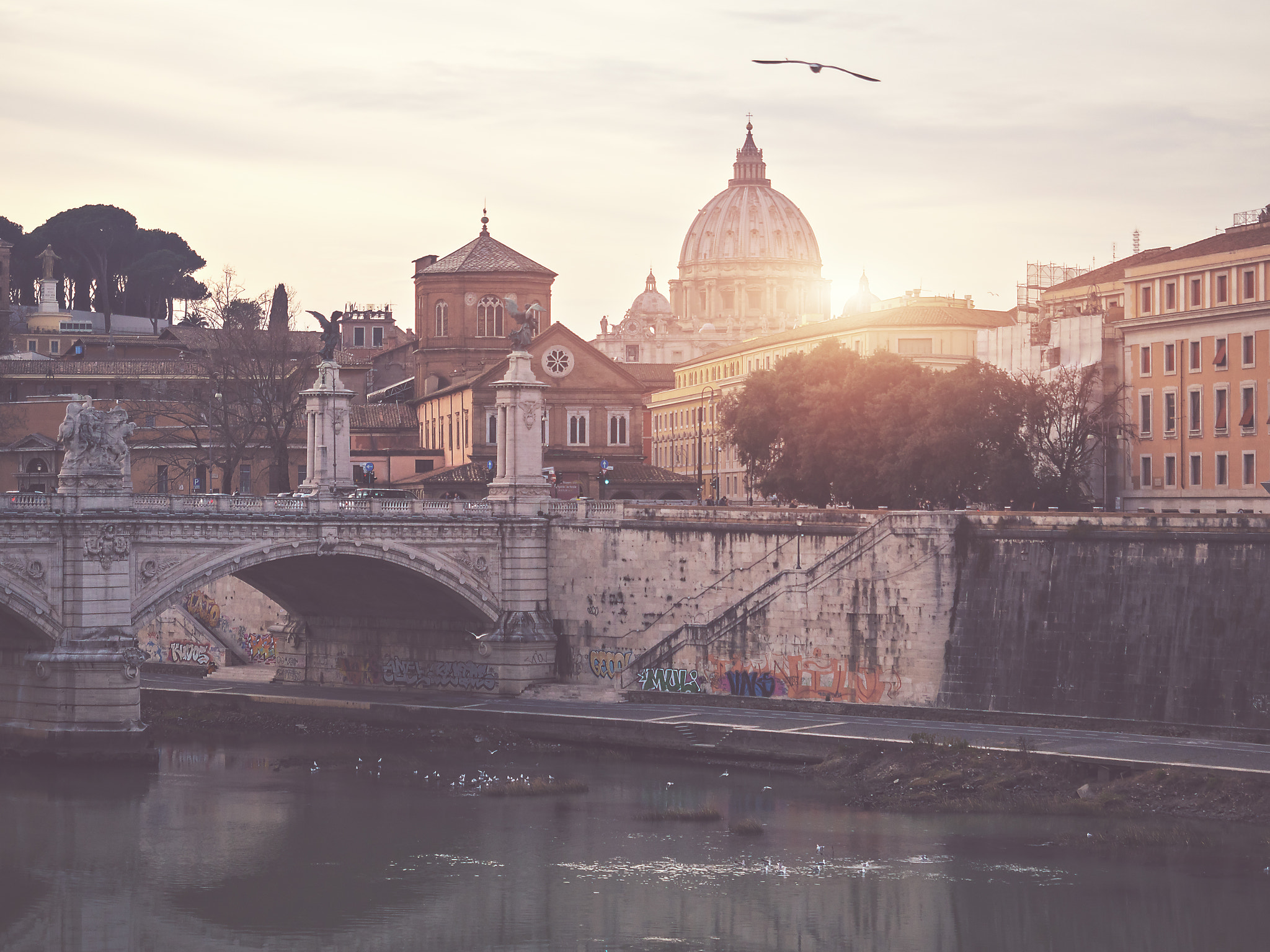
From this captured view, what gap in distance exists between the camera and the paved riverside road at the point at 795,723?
143 feet

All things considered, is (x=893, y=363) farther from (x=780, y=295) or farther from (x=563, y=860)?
(x=780, y=295)

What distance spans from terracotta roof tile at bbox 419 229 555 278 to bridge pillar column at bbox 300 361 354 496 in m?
36.5

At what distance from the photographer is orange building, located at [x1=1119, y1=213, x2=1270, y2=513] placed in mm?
63125

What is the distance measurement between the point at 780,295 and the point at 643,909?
16218cm

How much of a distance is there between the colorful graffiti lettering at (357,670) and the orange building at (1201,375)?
2697 cm

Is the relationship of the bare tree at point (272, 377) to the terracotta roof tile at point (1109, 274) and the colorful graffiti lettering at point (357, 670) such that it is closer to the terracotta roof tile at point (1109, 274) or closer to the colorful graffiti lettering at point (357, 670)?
the colorful graffiti lettering at point (357, 670)

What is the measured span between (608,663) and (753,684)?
19.5 ft

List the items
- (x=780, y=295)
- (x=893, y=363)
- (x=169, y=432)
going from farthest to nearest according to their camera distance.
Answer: (x=780, y=295)
(x=169, y=432)
(x=893, y=363)

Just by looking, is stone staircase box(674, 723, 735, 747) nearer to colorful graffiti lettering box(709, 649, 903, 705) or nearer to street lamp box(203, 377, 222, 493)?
colorful graffiti lettering box(709, 649, 903, 705)

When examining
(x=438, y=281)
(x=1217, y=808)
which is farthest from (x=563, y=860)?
(x=438, y=281)

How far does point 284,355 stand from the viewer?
259 ft

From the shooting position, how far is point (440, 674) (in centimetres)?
6153

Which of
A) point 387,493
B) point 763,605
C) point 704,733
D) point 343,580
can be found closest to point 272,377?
point 387,493

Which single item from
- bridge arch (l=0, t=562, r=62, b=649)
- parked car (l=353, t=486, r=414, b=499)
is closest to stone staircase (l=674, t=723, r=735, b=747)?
bridge arch (l=0, t=562, r=62, b=649)
